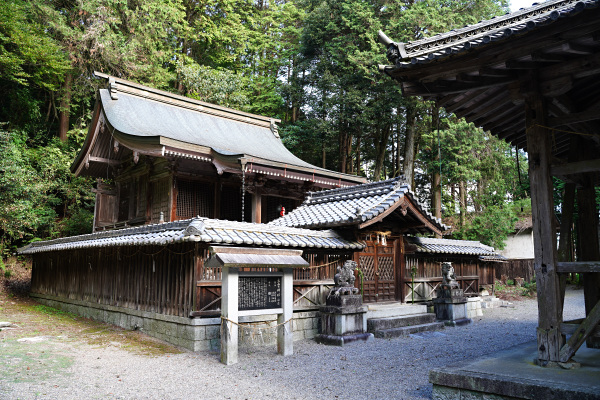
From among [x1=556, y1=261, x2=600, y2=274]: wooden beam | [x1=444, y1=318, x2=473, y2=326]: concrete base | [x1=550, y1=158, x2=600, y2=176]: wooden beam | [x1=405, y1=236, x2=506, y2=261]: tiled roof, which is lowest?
[x1=444, y1=318, x2=473, y2=326]: concrete base

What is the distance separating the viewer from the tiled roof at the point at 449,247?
46.9ft

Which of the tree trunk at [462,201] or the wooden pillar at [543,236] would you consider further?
the tree trunk at [462,201]

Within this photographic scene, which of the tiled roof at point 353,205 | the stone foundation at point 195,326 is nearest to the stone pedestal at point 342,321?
the stone foundation at point 195,326

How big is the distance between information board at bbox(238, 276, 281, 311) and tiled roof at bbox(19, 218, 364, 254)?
32.2 inches

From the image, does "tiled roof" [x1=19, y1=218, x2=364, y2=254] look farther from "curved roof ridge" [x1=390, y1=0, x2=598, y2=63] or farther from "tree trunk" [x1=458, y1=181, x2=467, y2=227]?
"tree trunk" [x1=458, y1=181, x2=467, y2=227]

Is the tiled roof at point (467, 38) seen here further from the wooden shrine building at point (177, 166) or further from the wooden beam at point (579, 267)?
the wooden shrine building at point (177, 166)

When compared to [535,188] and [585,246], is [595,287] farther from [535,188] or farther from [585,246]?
[535,188]

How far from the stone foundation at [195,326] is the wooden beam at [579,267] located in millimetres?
6314

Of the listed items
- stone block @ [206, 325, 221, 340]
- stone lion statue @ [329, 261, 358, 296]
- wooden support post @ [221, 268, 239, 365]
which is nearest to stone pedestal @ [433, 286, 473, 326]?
stone lion statue @ [329, 261, 358, 296]

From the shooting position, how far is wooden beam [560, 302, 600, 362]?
4785 millimetres

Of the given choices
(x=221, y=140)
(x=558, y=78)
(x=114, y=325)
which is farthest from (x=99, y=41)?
(x=558, y=78)

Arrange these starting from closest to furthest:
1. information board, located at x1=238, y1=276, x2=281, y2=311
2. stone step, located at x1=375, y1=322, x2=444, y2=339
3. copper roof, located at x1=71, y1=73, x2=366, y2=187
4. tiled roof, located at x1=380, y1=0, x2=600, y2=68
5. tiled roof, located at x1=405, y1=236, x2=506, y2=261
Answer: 1. tiled roof, located at x1=380, y1=0, x2=600, y2=68
2. information board, located at x1=238, y1=276, x2=281, y2=311
3. stone step, located at x1=375, y1=322, x2=444, y2=339
4. copper roof, located at x1=71, y1=73, x2=366, y2=187
5. tiled roof, located at x1=405, y1=236, x2=506, y2=261

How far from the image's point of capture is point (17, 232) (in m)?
17.4

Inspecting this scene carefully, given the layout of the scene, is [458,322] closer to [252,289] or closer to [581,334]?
[252,289]
